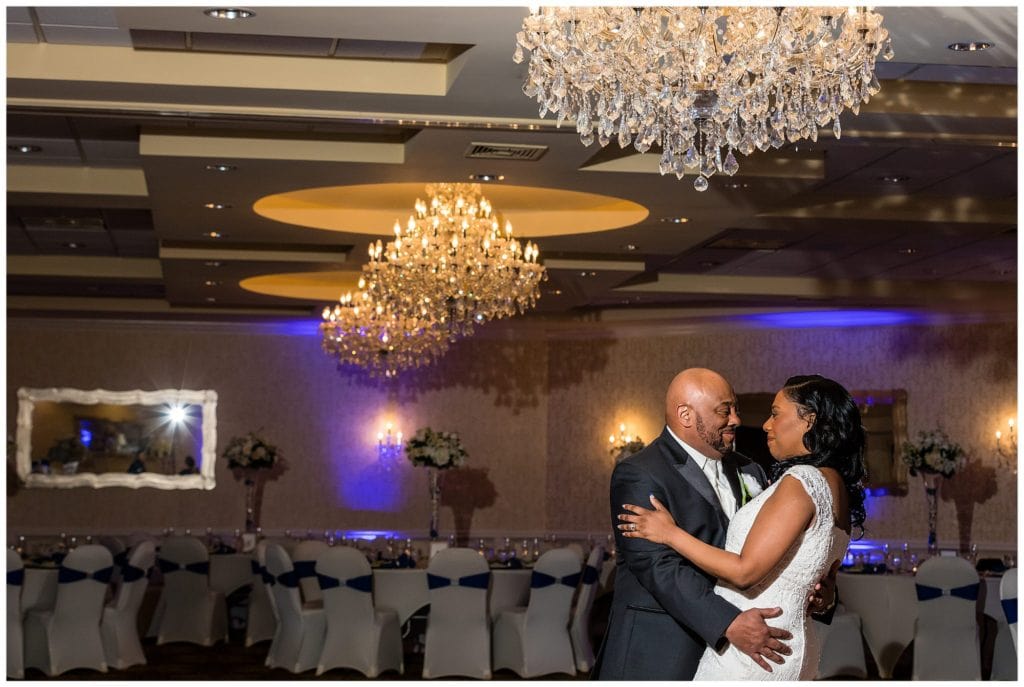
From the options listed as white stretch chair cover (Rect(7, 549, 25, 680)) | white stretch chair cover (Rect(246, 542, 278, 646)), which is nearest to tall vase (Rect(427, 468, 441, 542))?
white stretch chair cover (Rect(246, 542, 278, 646))

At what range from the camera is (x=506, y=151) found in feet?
22.2

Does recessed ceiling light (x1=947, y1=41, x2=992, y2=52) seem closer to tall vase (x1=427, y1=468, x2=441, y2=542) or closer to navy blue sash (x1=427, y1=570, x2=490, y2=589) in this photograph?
navy blue sash (x1=427, y1=570, x2=490, y2=589)

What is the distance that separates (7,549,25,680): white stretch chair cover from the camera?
870cm

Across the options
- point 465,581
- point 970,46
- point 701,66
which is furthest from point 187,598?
point 701,66

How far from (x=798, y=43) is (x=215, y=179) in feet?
14.4

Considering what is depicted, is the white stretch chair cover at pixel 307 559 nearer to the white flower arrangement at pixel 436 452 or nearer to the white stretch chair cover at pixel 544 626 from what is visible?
the white stretch chair cover at pixel 544 626

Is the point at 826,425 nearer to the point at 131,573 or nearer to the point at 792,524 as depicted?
the point at 792,524

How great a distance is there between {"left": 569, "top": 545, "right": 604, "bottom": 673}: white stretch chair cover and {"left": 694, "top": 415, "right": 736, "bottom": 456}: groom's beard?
613 cm

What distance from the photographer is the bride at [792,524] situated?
10.8 ft

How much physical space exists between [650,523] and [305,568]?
6757mm

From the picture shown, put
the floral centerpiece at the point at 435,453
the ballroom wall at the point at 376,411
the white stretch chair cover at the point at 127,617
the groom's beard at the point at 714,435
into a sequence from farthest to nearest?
1. the ballroom wall at the point at 376,411
2. the floral centerpiece at the point at 435,453
3. the white stretch chair cover at the point at 127,617
4. the groom's beard at the point at 714,435

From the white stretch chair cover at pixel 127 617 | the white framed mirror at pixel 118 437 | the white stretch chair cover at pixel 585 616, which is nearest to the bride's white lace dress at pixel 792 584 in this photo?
the white stretch chair cover at pixel 585 616

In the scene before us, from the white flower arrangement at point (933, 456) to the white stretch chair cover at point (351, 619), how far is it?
17.6 ft

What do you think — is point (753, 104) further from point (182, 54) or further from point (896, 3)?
point (182, 54)
